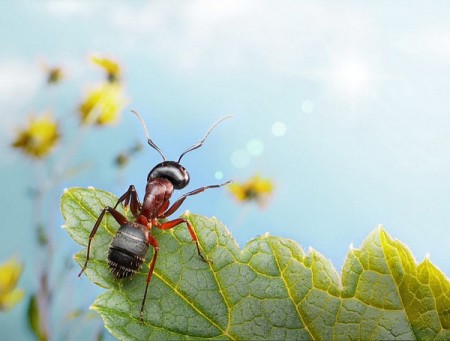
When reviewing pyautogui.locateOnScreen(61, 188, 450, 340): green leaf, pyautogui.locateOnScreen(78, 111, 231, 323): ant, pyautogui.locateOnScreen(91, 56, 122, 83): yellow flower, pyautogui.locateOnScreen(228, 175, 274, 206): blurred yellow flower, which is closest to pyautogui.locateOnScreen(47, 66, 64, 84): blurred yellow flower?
pyautogui.locateOnScreen(91, 56, 122, 83): yellow flower

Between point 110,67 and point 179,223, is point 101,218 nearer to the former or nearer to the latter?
point 179,223

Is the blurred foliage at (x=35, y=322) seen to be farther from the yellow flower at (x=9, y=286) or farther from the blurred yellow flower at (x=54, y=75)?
the blurred yellow flower at (x=54, y=75)

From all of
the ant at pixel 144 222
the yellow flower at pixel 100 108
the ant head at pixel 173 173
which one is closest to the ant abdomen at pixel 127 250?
the ant at pixel 144 222

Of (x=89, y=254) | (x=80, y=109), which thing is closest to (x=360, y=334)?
(x=89, y=254)

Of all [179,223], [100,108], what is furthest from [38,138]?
[179,223]

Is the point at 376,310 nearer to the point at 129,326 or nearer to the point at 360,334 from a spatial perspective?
the point at 360,334

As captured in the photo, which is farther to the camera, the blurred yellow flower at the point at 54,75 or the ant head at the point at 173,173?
the blurred yellow flower at the point at 54,75

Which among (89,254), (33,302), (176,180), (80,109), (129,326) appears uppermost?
Result: (80,109)
